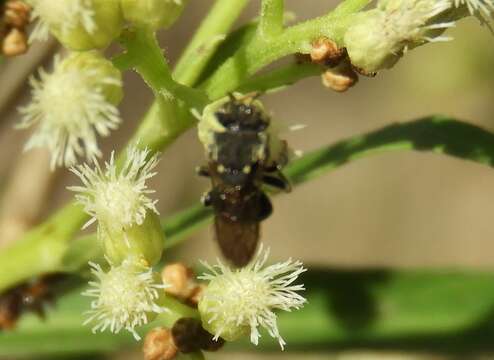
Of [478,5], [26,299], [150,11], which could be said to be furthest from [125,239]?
[26,299]

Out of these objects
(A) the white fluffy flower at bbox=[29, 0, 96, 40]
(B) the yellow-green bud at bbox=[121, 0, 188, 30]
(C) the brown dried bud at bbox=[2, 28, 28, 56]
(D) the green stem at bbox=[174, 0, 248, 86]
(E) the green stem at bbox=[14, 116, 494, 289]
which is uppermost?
(A) the white fluffy flower at bbox=[29, 0, 96, 40]

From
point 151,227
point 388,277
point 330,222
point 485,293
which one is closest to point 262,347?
point 388,277

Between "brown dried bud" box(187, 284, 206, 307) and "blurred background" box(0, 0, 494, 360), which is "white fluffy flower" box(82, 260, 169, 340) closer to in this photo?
"brown dried bud" box(187, 284, 206, 307)

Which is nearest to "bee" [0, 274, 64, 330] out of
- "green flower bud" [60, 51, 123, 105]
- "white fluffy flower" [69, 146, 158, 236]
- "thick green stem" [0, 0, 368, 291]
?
"thick green stem" [0, 0, 368, 291]

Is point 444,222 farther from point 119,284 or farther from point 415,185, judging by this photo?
point 119,284

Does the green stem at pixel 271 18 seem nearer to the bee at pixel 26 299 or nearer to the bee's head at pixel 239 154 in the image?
the bee's head at pixel 239 154

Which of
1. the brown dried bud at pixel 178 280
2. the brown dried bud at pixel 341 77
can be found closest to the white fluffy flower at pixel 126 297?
the brown dried bud at pixel 178 280
